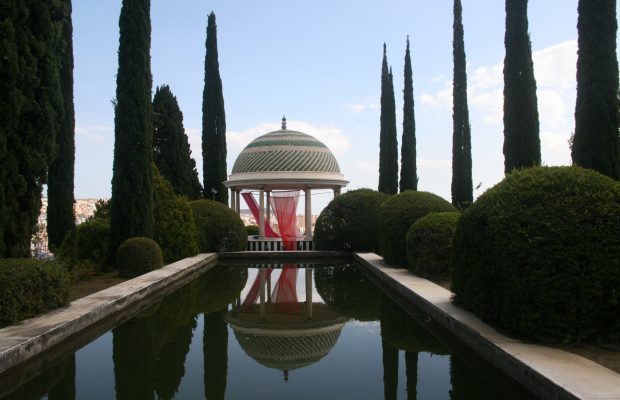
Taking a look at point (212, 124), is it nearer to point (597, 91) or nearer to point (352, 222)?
point (352, 222)

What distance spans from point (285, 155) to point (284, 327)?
1897 centimetres

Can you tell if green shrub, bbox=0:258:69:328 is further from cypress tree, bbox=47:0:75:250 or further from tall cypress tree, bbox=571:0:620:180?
tall cypress tree, bbox=571:0:620:180

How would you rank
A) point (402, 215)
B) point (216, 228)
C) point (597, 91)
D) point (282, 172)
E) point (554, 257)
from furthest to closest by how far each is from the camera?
point (282, 172) → point (216, 228) → point (402, 215) → point (597, 91) → point (554, 257)

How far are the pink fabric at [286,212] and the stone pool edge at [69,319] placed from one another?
507 inches

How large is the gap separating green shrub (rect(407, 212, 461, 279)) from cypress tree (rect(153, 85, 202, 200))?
51.0ft

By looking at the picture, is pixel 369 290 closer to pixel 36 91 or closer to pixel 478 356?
pixel 478 356

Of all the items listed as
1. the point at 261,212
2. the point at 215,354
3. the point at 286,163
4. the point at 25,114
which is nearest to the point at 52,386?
the point at 215,354

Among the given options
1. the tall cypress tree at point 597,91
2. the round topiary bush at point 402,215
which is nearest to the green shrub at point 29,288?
the round topiary bush at point 402,215

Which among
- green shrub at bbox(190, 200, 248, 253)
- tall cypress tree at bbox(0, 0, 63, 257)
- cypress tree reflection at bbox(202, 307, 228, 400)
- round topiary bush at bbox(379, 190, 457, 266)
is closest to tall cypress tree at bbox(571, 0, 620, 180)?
round topiary bush at bbox(379, 190, 457, 266)

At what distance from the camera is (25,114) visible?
Answer: 8.82 meters

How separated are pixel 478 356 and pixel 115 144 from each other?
12298 millimetres

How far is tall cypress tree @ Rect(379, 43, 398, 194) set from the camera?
2755cm

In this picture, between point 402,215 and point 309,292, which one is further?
point 402,215

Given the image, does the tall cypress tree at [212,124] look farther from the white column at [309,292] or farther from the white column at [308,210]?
the white column at [309,292]
